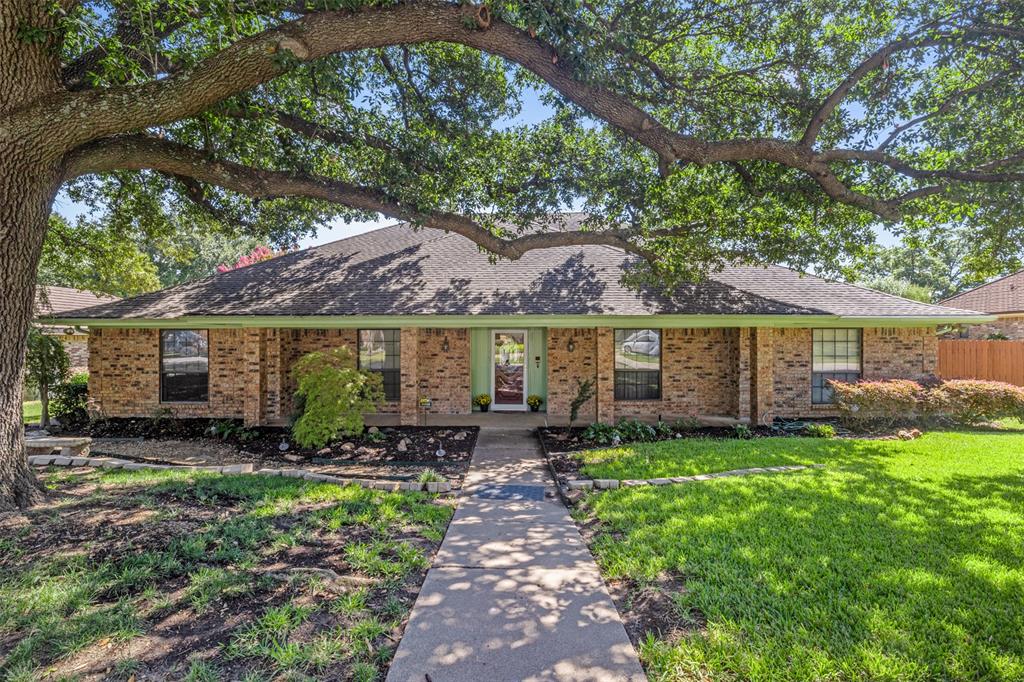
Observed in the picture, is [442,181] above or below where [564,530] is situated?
above

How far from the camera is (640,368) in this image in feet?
38.5

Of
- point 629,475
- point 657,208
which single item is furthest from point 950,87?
point 629,475

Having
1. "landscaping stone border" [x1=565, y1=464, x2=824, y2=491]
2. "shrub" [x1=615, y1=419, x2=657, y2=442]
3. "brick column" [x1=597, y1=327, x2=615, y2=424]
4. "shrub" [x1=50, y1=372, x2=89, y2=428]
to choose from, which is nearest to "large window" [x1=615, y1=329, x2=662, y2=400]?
"brick column" [x1=597, y1=327, x2=615, y2=424]

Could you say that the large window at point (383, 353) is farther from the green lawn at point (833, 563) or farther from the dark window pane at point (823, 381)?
the dark window pane at point (823, 381)

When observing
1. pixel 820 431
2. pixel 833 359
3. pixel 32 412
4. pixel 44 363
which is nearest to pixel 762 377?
pixel 820 431

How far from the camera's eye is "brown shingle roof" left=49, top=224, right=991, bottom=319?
9953mm

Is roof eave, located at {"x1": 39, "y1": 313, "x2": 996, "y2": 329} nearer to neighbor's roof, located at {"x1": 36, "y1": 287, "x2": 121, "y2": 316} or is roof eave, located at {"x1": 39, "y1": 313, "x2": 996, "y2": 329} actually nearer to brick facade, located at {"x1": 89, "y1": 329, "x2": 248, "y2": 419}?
brick facade, located at {"x1": 89, "y1": 329, "x2": 248, "y2": 419}

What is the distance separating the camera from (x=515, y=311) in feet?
31.5

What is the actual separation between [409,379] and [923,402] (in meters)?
11.1

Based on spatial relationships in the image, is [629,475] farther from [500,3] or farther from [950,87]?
[950,87]

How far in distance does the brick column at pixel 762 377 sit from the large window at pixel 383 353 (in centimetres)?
859

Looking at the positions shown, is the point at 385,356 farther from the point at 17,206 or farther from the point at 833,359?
the point at 833,359

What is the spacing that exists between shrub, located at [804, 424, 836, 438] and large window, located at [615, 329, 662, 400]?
127 inches

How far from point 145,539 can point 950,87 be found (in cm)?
1169
